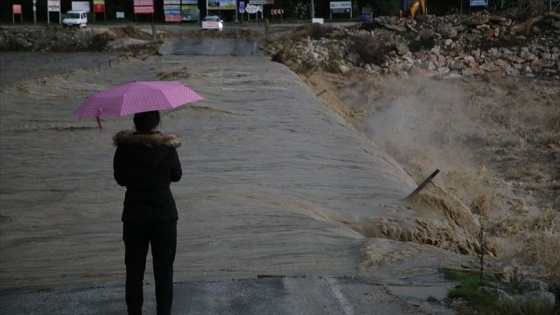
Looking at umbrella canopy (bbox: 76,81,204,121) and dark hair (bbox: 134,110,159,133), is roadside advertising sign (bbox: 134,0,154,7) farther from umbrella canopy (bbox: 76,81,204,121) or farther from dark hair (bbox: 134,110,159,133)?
dark hair (bbox: 134,110,159,133)

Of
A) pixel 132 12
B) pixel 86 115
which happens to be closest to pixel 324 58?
pixel 86 115

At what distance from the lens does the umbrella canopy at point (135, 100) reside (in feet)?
22.2

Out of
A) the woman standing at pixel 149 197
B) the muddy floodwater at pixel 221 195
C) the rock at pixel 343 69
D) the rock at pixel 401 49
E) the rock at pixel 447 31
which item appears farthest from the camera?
the rock at pixel 447 31

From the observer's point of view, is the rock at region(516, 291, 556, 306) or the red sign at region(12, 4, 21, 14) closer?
the rock at region(516, 291, 556, 306)

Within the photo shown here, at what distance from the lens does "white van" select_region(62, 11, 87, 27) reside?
240ft

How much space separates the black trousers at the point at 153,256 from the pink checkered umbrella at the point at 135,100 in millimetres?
820

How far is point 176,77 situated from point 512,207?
1125 cm

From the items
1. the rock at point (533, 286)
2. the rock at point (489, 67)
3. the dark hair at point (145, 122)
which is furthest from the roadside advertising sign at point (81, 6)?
the dark hair at point (145, 122)

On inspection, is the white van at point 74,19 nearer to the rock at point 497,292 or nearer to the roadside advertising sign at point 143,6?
the roadside advertising sign at point 143,6

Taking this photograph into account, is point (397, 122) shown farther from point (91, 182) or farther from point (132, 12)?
point (132, 12)

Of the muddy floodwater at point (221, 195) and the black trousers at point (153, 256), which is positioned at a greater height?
the black trousers at point (153, 256)

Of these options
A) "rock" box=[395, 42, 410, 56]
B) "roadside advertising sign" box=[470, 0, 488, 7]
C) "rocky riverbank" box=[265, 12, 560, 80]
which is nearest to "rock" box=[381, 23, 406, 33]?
"rocky riverbank" box=[265, 12, 560, 80]

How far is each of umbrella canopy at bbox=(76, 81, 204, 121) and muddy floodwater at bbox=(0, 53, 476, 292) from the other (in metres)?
2.25

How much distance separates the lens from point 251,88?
25.1 metres
